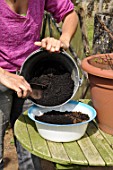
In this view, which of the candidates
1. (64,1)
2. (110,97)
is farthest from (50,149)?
(64,1)

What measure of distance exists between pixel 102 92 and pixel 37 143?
387 mm

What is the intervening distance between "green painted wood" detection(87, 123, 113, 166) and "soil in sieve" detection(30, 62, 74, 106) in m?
0.22

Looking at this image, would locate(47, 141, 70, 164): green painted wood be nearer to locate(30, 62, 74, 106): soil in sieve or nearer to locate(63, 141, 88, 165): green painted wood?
locate(63, 141, 88, 165): green painted wood

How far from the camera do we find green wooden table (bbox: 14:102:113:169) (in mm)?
1441

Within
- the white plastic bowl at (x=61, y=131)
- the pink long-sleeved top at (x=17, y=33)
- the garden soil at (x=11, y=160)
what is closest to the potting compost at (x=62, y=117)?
the white plastic bowl at (x=61, y=131)

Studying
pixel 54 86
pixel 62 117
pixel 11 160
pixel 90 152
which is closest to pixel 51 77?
pixel 54 86

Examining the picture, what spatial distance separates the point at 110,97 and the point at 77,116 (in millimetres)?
192

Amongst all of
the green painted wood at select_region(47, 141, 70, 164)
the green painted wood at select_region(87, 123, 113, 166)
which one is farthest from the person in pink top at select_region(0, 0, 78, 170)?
the green painted wood at select_region(87, 123, 113, 166)

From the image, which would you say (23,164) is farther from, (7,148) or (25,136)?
(7,148)

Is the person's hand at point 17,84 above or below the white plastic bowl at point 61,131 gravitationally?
above

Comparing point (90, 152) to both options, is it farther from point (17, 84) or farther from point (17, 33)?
point (17, 33)

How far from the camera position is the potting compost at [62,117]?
159 cm

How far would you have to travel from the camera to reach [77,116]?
65.6 inches

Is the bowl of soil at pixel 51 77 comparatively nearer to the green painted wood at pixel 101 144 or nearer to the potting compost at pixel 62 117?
the potting compost at pixel 62 117
